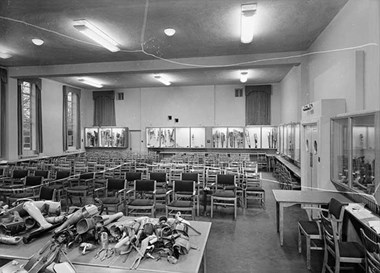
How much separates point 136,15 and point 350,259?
16.0 feet

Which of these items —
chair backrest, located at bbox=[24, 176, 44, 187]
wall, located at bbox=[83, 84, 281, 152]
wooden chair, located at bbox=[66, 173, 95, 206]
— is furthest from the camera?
wall, located at bbox=[83, 84, 281, 152]

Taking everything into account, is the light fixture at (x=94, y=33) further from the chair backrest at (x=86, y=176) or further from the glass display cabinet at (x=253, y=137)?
the glass display cabinet at (x=253, y=137)

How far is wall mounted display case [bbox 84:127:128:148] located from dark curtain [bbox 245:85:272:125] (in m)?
6.56

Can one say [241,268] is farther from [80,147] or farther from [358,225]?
[80,147]

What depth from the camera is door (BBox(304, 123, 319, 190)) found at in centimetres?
471

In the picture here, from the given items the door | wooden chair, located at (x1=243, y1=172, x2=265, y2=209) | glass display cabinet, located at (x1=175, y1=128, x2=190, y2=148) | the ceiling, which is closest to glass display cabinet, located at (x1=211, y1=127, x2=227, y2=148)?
glass display cabinet, located at (x1=175, y1=128, x2=190, y2=148)

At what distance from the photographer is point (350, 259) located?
2.59 metres

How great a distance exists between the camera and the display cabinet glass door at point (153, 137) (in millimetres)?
12727

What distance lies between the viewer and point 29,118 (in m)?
9.30

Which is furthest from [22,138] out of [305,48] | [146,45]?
[305,48]

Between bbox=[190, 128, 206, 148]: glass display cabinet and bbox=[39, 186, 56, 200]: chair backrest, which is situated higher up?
bbox=[190, 128, 206, 148]: glass display cabinet

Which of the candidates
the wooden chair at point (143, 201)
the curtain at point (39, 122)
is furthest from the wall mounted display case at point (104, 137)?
the wooden chair at point (143, 201)

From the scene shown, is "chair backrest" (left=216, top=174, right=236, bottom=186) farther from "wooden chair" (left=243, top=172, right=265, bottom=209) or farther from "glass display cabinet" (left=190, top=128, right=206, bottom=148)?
"glass display cabinet" (left=190, top=128, right=206, bottom=148)

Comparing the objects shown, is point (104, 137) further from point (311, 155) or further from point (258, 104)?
point (311, 155)
